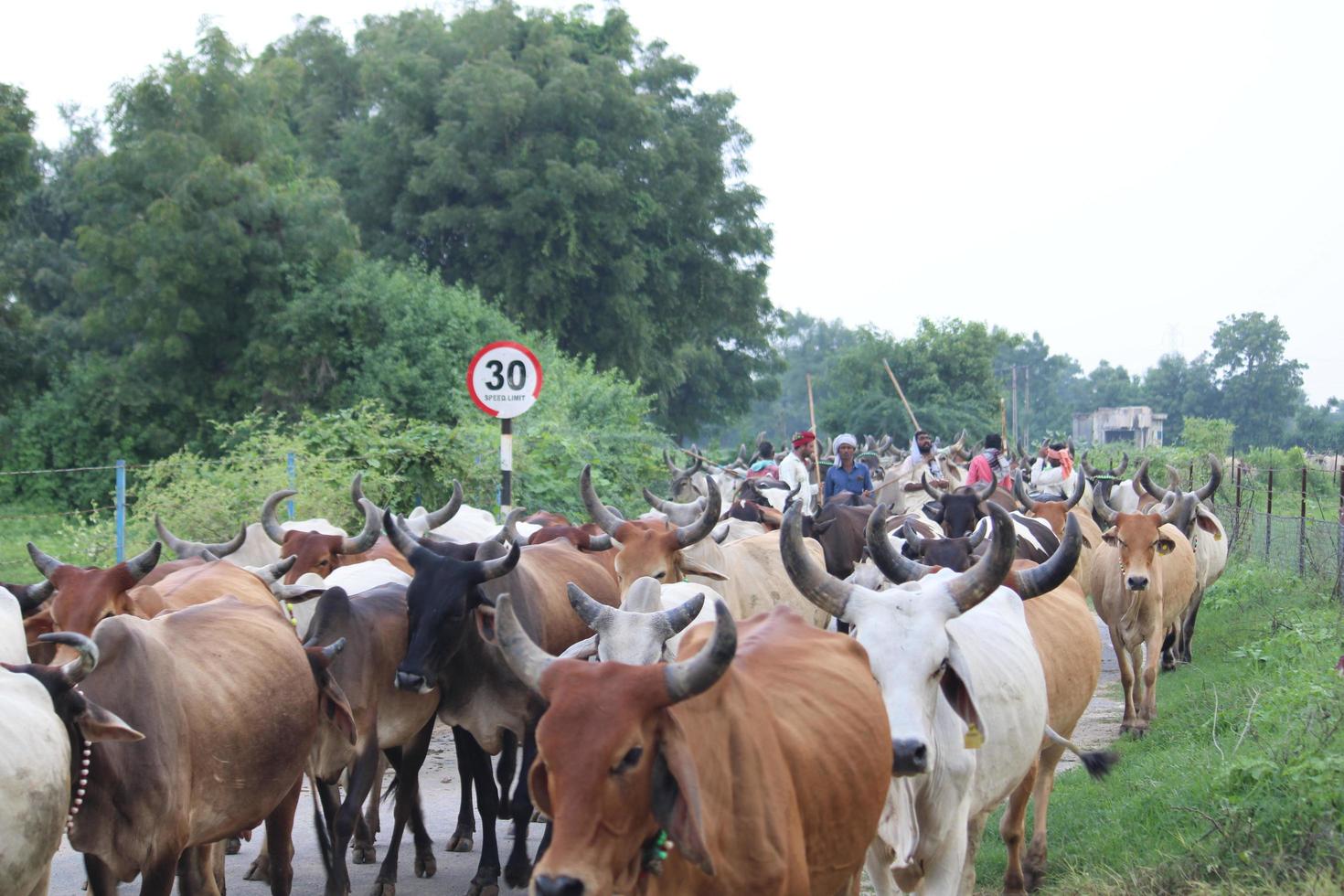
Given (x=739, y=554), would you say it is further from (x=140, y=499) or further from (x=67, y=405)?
(x=67, y=405)

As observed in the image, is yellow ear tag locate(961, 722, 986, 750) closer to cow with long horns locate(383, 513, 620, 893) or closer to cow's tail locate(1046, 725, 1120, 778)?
cow's tail locate(1046, 725, 1120, 778)

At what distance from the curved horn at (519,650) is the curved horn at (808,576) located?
1399 mm

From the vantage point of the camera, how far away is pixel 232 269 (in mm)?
22375

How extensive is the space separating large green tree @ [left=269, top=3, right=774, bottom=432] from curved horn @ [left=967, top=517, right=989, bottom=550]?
20.2 metres

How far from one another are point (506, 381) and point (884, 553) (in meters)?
6.05

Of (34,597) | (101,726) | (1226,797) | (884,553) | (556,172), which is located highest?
(556,172)

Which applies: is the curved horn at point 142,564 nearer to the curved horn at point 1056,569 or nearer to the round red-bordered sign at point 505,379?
the curved horn at point 1056,569

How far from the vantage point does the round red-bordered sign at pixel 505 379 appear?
36.9 ft

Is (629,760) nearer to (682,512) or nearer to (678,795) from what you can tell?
(678,795)

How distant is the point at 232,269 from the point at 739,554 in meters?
15.4

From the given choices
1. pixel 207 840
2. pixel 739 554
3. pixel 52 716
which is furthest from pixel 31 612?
pixel 739 554

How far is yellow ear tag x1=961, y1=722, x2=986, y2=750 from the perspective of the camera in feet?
16.1

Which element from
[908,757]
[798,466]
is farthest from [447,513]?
[798,466]

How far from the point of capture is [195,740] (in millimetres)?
5160
